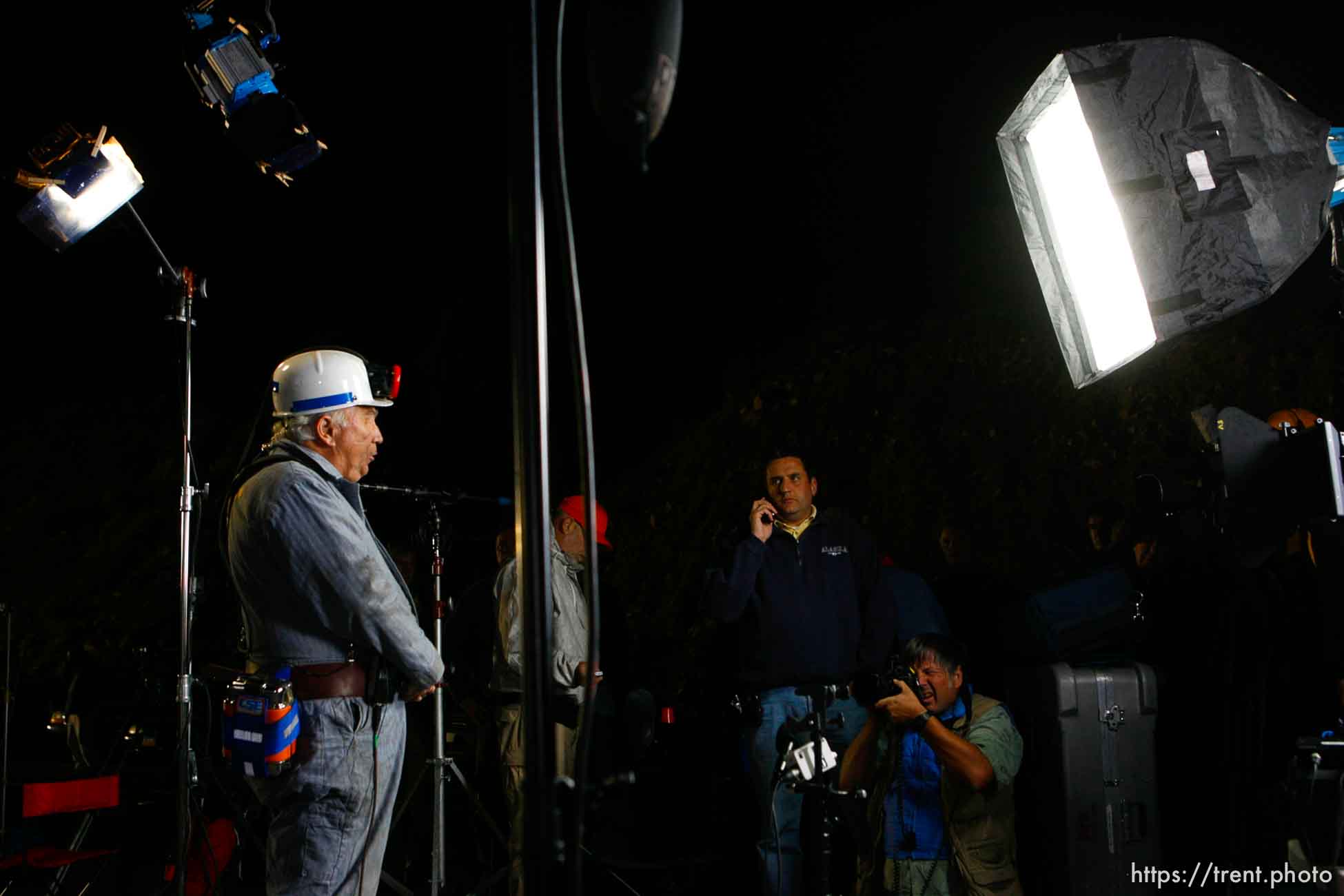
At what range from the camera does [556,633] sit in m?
4.06

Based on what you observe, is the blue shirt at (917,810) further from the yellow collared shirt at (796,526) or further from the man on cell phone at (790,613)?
the yellow collared shirt at (796,526)

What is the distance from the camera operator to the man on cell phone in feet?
0.80

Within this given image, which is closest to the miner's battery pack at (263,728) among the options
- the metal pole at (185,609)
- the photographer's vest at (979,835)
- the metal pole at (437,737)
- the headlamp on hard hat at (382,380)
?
the metal pole at (185,609)

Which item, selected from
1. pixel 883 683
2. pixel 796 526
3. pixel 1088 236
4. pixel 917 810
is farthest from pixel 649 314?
pixel 1088 236

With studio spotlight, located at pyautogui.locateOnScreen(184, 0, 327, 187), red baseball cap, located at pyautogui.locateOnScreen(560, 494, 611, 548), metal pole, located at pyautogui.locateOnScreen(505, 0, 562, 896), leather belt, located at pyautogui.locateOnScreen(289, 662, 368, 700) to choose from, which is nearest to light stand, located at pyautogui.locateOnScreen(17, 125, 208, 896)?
studio spotlight, located at pyautogui.locateOnScreen(184, 0, 327, 187)

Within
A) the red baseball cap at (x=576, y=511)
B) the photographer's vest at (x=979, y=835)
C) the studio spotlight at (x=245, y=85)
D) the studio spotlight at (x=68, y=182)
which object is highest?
the studio spotlight at (x=245, y=85)

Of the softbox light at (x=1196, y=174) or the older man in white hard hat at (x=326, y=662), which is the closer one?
the softbox light at (x=1196, y=174)

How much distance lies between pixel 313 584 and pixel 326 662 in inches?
7.7

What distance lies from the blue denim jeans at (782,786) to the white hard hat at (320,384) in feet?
5.72

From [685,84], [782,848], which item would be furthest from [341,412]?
[685,84]

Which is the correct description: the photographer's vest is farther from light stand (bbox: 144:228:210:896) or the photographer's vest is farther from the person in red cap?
light stand (bbox: 144:228:210:896)

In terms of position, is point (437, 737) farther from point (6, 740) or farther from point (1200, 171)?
point (1200, 171)

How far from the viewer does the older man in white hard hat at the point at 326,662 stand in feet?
8.34

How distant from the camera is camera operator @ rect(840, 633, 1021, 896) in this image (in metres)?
3.36
